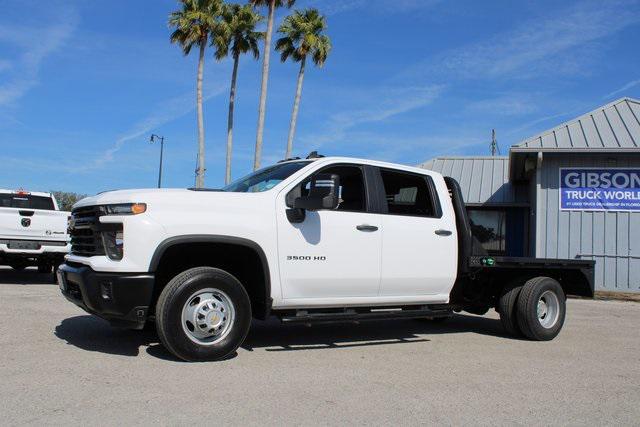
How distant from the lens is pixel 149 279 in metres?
5.08

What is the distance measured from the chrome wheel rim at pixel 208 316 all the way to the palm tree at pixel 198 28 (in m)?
22.7

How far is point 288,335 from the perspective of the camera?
7125mm

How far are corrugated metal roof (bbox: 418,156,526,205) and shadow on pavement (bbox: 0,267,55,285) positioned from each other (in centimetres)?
1259

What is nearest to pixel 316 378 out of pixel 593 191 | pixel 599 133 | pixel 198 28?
pixel 593 191

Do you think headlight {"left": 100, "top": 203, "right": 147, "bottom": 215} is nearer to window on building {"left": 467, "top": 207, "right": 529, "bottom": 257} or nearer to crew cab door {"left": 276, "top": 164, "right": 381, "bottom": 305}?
crew cab door {"left": 276, "top": 164, "right": 381, "bottom": 305}

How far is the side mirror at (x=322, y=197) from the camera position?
5570 mm

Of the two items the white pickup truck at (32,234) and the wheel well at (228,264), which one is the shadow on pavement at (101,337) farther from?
the white pickup truck at (32,234)

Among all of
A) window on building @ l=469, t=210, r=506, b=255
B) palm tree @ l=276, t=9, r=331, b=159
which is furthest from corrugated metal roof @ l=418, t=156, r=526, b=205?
palm tree @ l=276, t=9, r=331, b=159

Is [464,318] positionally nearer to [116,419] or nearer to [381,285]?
[381,285]

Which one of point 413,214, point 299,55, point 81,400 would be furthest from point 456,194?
point 299,55

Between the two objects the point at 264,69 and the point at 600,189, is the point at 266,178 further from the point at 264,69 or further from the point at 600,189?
the point at 264,69

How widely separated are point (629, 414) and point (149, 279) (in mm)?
3885

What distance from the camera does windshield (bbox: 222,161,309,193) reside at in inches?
241

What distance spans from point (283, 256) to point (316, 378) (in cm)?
122
